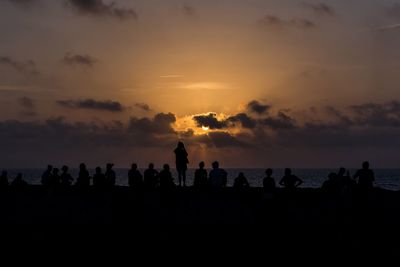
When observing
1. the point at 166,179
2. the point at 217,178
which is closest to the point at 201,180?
the point at 217,178

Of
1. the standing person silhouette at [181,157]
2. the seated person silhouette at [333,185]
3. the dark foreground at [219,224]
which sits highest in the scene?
the standing person silhouette at [181,157]

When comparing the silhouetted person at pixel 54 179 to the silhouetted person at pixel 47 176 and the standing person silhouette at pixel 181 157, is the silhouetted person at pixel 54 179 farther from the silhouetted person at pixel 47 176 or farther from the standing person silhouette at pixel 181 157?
the standing person silhouette at pixel 181 157

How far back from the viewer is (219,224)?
2188 cm

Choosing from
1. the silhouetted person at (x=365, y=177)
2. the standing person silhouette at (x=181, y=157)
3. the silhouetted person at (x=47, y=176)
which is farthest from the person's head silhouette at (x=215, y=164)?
the silhouetted person at (x=47, y=176)

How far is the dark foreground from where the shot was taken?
734 inches

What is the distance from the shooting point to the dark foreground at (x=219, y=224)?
18.6 m

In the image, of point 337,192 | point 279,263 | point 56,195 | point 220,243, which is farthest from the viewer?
point 56,195

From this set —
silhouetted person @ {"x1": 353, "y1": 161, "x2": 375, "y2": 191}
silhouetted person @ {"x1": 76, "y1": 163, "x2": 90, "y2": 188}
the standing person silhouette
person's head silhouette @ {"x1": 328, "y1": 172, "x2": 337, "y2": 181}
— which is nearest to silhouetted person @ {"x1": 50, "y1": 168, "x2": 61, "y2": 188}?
silhouetted person @ {"x1": 76, "y1": 163, "x2": 90, "y2": 188}

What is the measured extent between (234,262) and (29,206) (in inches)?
586

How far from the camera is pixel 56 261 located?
56.3 ft

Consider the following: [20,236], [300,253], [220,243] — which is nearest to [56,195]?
[20,236]

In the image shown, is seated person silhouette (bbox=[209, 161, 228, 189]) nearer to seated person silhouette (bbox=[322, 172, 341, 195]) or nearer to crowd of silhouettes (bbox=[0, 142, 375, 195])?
crowd of silhouettes (bbox=[0, 142, 375, 195])

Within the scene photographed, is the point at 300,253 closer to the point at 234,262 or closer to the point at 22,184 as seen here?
the point at 234,262

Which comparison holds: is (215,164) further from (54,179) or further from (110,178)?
(54,179)
